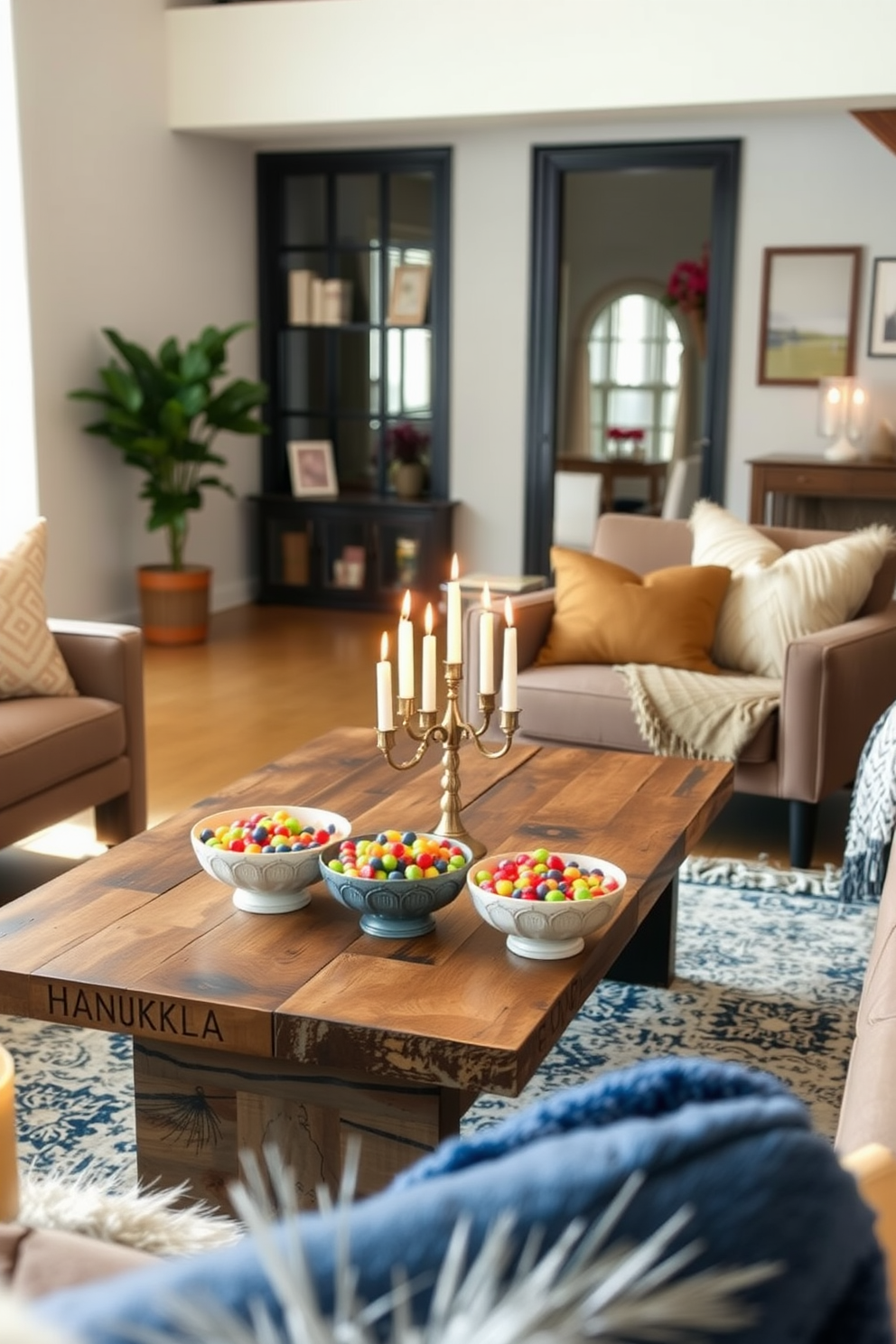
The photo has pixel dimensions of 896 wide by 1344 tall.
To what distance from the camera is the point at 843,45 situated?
584cm

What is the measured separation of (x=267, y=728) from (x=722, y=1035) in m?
2.70

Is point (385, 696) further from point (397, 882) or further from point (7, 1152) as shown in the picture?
point (7, 1152)

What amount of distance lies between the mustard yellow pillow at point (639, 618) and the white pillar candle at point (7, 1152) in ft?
10.1

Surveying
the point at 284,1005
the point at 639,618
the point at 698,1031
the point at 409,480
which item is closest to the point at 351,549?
the point at 409,480

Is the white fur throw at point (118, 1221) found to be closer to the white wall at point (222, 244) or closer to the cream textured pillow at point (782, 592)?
the cream textured pillow at point (782, 592)

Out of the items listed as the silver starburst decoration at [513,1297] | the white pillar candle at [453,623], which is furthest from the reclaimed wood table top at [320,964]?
the silver starburst decoration at [513,1297]

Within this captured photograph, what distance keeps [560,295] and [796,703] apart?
163 inches

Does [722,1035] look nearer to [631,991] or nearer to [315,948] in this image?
[631,991]

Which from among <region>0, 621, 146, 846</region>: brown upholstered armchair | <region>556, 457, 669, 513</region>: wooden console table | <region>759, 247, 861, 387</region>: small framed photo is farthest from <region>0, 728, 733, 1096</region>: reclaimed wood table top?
<region>556, 457, 669, 513</region>: wooden console table

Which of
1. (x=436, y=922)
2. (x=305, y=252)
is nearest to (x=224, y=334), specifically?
(x=305, y=252)

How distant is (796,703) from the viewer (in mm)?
3723

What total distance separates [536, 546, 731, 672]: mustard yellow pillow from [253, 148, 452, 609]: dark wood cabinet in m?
3.37

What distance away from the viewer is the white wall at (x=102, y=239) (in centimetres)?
614

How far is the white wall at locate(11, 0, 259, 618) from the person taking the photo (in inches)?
242
